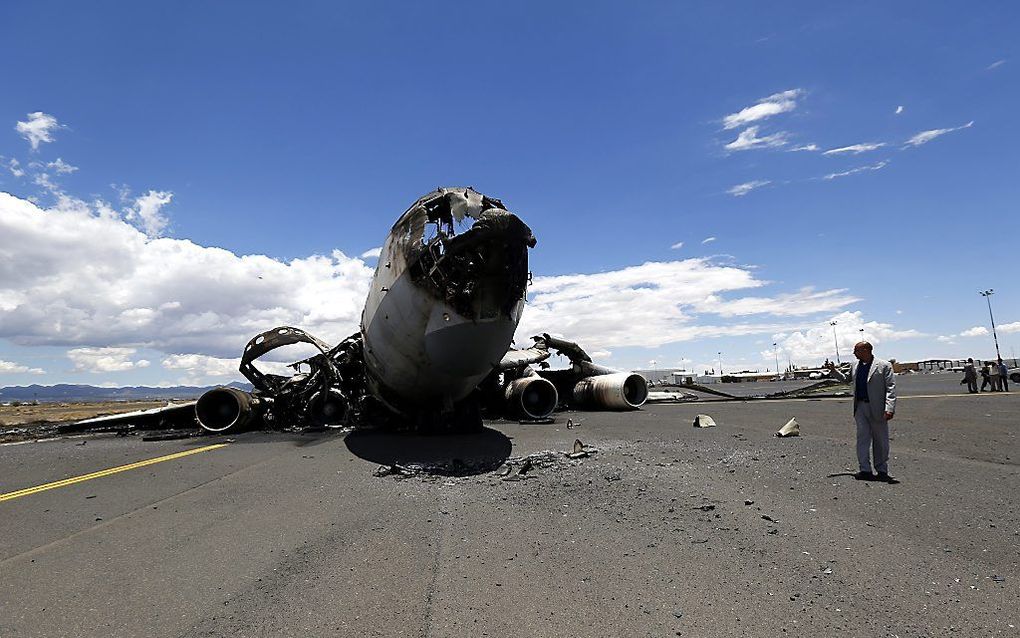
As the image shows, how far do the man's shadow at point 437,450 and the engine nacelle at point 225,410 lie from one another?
15.6ft

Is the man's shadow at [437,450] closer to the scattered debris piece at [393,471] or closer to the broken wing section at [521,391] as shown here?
the scattered debris piece at [393,471]

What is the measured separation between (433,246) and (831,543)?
6802 mm

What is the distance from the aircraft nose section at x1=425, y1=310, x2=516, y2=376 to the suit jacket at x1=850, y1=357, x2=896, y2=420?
17.4ft

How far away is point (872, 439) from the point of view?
24.1 feet

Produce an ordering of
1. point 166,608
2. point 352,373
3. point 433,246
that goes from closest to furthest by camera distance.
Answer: point 166,608
point 433,246
point 352,373

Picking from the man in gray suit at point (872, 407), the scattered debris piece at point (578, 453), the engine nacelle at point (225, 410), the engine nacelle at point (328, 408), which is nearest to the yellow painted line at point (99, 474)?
the engine nacelle at point (225, 410)

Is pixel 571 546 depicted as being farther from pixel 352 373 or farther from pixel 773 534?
pixel 352 373

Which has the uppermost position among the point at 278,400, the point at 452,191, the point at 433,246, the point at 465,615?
the point at 452,191

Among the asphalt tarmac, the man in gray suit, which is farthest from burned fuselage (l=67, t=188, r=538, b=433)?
the man in gray suit

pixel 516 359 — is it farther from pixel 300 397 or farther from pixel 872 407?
pixel 872 407

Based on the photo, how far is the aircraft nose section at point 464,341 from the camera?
907 cm

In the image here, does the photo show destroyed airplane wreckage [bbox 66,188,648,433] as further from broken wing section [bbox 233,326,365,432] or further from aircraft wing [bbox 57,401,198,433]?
aircraft wing [bbox 57,401,198,433]

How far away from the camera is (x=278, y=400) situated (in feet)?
59.8

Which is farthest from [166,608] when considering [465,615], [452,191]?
[452,191]
